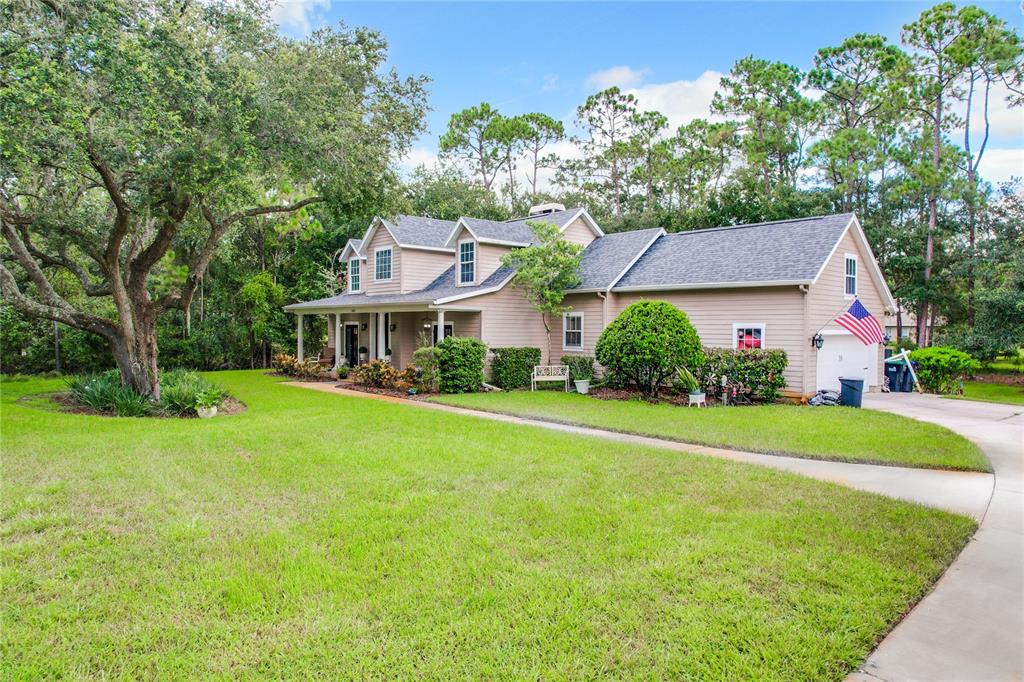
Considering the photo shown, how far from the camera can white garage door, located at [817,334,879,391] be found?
49.6ft

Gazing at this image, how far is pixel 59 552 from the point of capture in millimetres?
4602

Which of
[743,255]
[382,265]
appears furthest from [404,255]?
[743,255]

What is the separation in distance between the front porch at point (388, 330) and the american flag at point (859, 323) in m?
9.72

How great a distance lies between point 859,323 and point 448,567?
44.2ft

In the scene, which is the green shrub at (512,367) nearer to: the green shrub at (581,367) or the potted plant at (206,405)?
the green shrub at (581,367)

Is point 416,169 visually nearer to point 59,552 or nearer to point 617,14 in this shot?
point 617,14

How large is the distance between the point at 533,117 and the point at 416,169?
10.5m

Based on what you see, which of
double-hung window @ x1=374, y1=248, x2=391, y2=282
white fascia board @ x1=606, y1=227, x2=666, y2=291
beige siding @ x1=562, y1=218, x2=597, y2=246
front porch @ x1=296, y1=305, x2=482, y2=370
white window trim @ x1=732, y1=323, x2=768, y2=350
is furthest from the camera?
double-hung window @ x1=374, y1=248, x2=391, y2=282

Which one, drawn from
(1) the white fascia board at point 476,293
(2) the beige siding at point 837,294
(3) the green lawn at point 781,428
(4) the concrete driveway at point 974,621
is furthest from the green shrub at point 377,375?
(4) the concrete driveway at point 974,621

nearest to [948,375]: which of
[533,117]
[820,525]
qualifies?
[820,525]

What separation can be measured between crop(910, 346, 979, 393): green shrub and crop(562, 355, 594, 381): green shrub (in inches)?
395

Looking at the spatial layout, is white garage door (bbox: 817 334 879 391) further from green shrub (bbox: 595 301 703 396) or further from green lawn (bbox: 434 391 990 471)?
green shrub (bbox: 595 301 703 396)

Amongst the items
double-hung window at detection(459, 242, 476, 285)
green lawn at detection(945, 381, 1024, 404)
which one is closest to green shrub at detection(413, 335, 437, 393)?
double-hung window at detection(459, 242, 476, 285)

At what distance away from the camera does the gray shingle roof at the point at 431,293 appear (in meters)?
18.2
